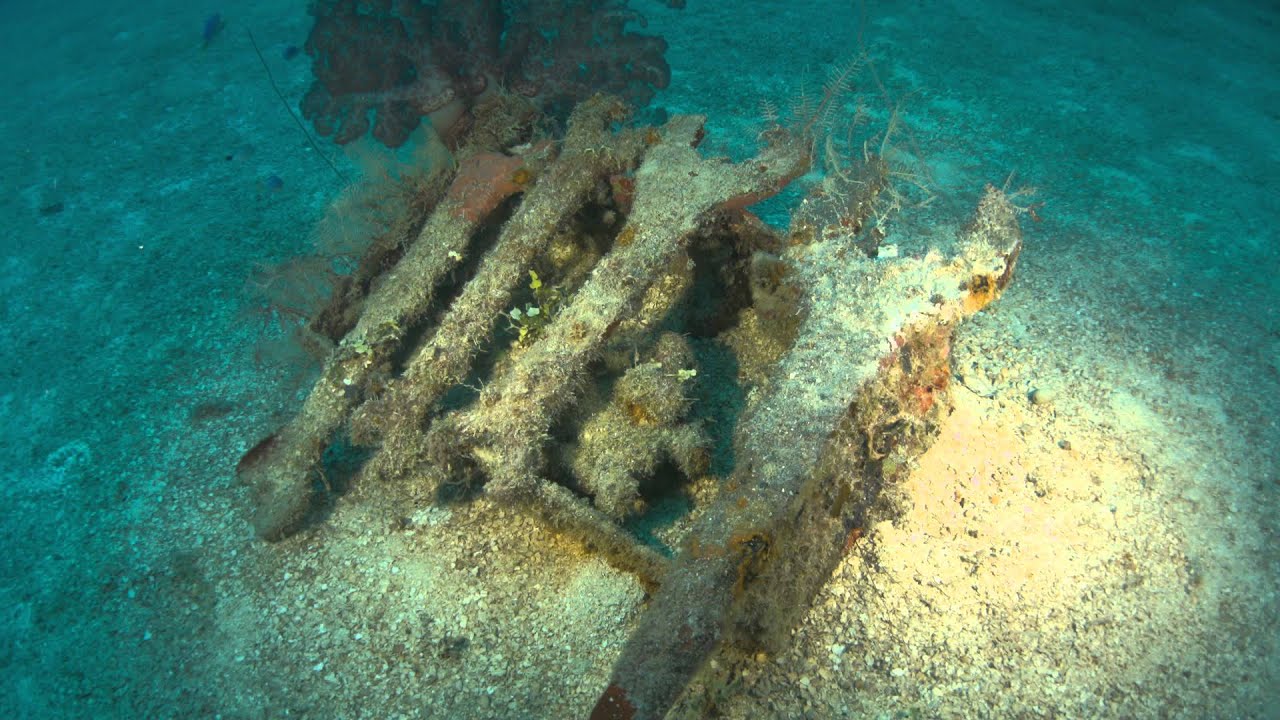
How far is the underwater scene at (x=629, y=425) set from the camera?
2908 millimetres

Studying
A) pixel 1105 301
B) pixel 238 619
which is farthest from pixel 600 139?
pixel 1105 301

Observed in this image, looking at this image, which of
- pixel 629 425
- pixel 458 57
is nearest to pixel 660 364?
pixel 629 425

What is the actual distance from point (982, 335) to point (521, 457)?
10.5ft

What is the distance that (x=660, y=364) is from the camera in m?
3.68

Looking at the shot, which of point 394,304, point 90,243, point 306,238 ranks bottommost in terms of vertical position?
point 90,243

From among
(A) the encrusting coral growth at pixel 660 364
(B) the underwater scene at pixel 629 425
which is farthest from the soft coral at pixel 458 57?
(A) the encrusting coral growth at pixel 660 364

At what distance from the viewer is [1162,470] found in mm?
3609

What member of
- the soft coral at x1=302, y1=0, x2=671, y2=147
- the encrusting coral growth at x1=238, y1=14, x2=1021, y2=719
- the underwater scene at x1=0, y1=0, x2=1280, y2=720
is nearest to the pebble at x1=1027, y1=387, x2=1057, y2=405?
the underwater scene at x1=0, y1=0, x2=1280, y2=720

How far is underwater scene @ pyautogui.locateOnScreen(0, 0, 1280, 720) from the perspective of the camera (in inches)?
114

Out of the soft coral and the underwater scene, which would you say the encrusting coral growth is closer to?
the underwater scene

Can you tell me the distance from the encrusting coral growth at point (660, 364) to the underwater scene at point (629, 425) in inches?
0.9

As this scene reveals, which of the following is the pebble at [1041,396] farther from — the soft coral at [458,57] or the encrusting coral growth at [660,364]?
the soft coral at [458,57]

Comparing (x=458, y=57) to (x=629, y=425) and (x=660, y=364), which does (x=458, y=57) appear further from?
(x=629, y=425)

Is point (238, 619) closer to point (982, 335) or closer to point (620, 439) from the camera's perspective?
point (620, 439)
